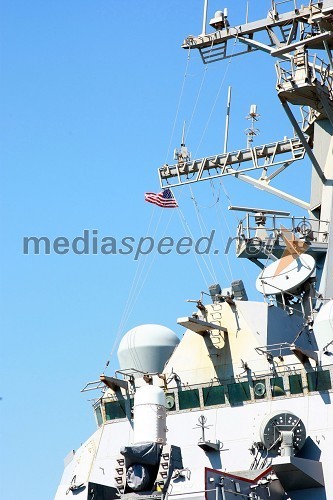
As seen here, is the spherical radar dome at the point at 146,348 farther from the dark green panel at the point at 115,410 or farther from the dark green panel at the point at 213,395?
the dark green panel at the point at 213,395

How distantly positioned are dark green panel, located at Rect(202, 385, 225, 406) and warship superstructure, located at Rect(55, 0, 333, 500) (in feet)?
0.09

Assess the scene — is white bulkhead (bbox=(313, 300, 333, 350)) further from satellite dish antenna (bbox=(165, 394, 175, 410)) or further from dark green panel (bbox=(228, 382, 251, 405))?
satellite dish antenna (bbox=(165, 394, 175, 410))

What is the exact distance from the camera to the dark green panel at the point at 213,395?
88.4ft

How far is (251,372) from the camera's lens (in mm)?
26906

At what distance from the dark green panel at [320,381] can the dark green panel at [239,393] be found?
1.40m

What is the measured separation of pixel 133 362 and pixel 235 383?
3.13 m

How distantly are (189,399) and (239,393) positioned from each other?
46.9 inches

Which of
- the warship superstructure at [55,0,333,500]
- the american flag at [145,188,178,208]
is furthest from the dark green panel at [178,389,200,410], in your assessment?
the american flag at [145,188,178,208]

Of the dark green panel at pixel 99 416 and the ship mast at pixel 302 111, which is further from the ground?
the ship mast at pixel 302 111

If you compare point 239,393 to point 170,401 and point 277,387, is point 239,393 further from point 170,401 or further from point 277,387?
point 170,401

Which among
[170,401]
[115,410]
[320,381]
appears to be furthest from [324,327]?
[115,410]

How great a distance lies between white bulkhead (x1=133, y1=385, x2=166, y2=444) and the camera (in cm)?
2434

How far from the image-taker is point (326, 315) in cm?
2675

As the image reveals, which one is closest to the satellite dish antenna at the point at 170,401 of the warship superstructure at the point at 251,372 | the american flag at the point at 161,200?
the warship superstructure at the point at 251,372
